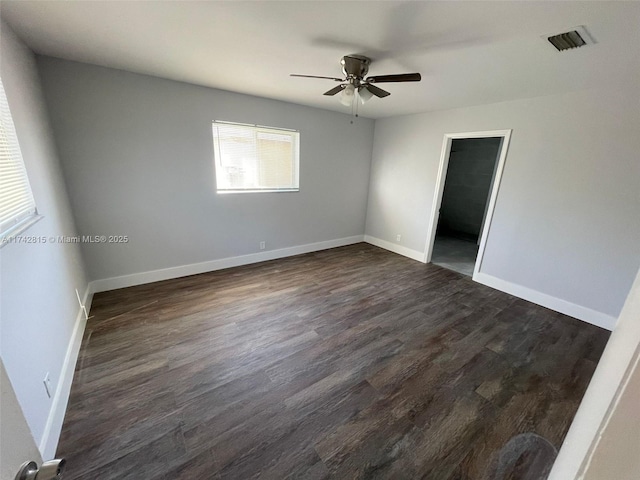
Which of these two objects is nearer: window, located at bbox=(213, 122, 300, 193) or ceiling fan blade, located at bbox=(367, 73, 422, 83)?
ceiling fan blade, located at bbox=(367, 73, 422, 83)

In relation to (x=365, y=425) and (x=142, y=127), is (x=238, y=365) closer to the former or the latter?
(x=365, y=425)

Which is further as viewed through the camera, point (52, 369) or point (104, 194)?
point (104, 194)

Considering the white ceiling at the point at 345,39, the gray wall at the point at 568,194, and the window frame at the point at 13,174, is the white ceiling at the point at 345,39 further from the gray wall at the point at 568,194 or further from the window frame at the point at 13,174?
the window frame at the point at 13,174

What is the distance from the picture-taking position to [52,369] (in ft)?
5.25

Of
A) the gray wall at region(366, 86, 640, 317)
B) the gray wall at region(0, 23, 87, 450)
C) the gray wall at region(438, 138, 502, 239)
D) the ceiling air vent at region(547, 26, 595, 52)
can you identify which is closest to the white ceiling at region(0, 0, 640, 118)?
the ceiling air vent at region(547, 26, 595, 52)

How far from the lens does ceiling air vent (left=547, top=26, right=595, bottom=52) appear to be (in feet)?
5.39

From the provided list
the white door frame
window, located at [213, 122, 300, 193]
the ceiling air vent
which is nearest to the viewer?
the ceiling air vent

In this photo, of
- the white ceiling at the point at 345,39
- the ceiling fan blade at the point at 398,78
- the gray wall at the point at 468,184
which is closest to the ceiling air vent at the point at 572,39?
the white ceiling at the point at 345,39

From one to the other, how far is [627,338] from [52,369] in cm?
256

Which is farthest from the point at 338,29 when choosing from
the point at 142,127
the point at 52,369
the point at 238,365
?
the point at 52,369

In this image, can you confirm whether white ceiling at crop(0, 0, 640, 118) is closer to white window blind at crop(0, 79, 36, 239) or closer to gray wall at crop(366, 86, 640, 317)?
gray wall at crop(366, 86, 640, 317)

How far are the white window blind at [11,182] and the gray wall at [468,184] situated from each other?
21.7 feet

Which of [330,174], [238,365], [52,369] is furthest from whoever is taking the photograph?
[330,174]

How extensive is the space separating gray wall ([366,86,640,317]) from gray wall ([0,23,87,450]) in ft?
14.9
